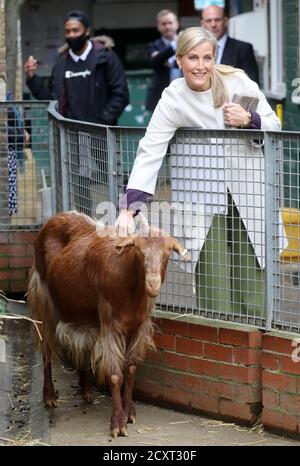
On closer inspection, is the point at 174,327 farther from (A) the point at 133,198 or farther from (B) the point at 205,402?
(A) the point at 133,198

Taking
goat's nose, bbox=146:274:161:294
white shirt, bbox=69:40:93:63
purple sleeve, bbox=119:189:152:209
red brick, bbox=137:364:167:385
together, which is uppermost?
white shirt, bbox=69:40:93:63

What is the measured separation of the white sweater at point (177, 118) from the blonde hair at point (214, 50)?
0.04 metres

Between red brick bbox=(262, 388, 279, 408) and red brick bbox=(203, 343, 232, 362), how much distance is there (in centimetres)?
33

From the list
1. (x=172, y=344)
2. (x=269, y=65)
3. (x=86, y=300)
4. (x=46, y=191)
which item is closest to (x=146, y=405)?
(x=172, y=344)

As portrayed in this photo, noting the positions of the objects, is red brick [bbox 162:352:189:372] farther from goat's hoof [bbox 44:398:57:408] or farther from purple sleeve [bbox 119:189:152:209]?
purple sleeve [bbox 119:189:152:209]

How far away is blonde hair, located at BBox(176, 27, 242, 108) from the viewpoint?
6.91m

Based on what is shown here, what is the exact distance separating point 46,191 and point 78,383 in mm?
2207

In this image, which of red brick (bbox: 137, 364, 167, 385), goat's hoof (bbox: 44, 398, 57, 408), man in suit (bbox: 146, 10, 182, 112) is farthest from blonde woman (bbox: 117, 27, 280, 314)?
man in suit (bbox: 146, 10, 182, 112)

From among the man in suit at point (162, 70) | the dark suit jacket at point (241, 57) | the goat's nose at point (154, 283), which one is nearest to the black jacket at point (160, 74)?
the man in suit at point (162, 70)

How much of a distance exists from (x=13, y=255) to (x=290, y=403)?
3.93m

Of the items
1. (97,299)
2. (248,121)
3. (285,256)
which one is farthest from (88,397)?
(248,121)

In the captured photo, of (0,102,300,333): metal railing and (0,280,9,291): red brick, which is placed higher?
(0,102,300,333): metal railing

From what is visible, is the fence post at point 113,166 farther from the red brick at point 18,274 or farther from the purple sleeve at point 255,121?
the red brick at point 18,274

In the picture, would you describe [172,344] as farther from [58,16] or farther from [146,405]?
[58,16]
